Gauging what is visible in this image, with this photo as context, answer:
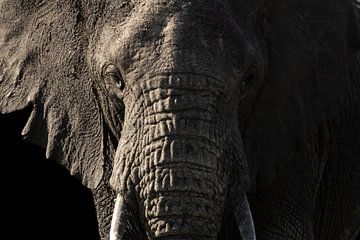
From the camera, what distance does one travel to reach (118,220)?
8938 mm

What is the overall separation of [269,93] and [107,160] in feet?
2.44

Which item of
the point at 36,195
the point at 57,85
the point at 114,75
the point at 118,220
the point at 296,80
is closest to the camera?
the point at 118,220

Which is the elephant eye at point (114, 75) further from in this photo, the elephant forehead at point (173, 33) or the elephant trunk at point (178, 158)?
the elephant trunk at point (178, 158)

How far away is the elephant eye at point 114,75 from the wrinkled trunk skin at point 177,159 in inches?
8.1

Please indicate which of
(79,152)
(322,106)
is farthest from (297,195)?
(79,152)

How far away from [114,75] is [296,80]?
3.06 ft

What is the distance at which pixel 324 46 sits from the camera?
9.80m

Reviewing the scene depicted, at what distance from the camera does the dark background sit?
11.1 metres

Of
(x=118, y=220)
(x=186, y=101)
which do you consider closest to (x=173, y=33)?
(x=186, y=101)

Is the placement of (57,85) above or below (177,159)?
above

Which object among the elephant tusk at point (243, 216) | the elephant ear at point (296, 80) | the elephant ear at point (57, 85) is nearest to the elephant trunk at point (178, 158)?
the elephant tusk at point (243, 216)

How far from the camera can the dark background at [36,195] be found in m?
11.1

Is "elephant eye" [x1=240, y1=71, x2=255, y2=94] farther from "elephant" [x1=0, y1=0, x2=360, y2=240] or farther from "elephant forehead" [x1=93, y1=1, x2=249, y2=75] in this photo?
"elephant forehead" [x1=93, y1=1, x2=249, y2=75]

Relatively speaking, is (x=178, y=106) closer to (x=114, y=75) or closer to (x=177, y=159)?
(x=177, y=159)
